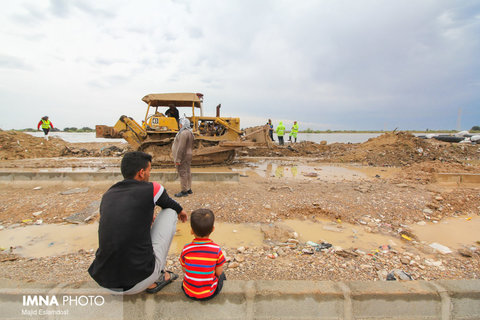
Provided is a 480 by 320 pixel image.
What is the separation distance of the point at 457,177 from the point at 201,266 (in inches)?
309

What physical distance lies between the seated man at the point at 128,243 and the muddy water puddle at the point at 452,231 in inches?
144

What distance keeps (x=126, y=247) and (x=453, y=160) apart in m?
12.9

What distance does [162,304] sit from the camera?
177 cm

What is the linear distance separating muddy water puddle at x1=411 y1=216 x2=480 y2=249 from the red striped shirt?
3248mm

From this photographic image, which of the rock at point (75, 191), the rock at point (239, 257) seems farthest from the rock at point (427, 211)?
the rock at point (75, 191)

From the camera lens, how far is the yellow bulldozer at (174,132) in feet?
27.2

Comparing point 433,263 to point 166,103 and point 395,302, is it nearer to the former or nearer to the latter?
point 395,302

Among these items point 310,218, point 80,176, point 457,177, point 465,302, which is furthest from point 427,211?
point 80,176

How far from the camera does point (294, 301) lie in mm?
1802

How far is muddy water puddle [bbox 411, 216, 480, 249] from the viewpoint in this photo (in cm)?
326

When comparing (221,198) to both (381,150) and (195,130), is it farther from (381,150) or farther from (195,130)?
(381,150)

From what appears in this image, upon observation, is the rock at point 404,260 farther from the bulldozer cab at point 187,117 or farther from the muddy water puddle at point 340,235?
the bulldozer cab at point 187,117

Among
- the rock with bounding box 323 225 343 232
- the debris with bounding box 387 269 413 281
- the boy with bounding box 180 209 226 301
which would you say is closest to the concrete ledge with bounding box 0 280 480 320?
the boy with bounding box 180 209 226 301

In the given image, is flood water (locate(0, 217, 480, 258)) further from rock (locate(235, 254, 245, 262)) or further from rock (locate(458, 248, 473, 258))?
rock (locate(235, 254, 245, 262))
